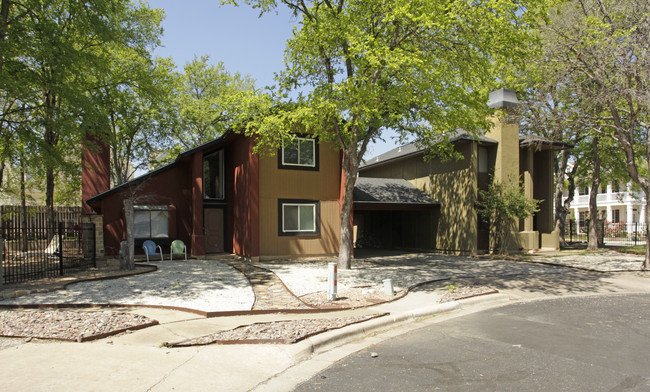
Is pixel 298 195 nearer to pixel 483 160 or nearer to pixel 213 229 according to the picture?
pixel 213 229

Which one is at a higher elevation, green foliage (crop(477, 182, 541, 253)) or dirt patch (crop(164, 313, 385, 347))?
green foliage (crop(477, 182, 541, 253))

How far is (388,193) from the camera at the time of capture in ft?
73.8

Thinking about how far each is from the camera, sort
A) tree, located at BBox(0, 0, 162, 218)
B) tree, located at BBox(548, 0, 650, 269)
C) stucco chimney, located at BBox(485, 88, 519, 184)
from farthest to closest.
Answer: stucco chimney, located at BBox(485, 88, 519, 184)
tree, located at BBox(548, 0, 650, 269)
tree, located at BBox(0, 0, 162, 218)

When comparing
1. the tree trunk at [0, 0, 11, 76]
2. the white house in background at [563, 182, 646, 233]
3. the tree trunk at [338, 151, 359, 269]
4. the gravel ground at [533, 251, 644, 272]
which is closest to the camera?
the tree trunk at [0, 0, 11, 76]

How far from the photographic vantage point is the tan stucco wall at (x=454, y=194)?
68.5 ft

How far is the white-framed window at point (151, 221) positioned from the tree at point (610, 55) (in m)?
17.6

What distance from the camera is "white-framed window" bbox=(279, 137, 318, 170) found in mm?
→ 17884

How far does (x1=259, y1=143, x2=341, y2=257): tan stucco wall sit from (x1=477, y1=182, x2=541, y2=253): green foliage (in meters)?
7.55

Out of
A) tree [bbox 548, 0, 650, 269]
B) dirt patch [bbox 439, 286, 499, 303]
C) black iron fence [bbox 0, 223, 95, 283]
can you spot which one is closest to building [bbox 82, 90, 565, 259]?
black iron fence [bbox 0, 223, 95, 283]

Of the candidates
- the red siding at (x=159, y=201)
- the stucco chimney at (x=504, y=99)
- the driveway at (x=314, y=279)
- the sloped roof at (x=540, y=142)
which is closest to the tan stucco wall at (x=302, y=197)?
the driveway at (x=314, y=279)

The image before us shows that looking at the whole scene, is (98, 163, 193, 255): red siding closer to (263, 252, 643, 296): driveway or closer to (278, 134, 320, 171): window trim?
(278, 134, 320, 171): window trim

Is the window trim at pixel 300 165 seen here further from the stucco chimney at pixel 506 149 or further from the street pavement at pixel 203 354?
the stucco chimney at pixel 506 149

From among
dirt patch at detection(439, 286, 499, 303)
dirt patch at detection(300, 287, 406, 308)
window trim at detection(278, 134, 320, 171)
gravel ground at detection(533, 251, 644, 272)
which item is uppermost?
window trim at detection(278, 134, 320, 171)

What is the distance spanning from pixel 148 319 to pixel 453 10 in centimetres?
1082
